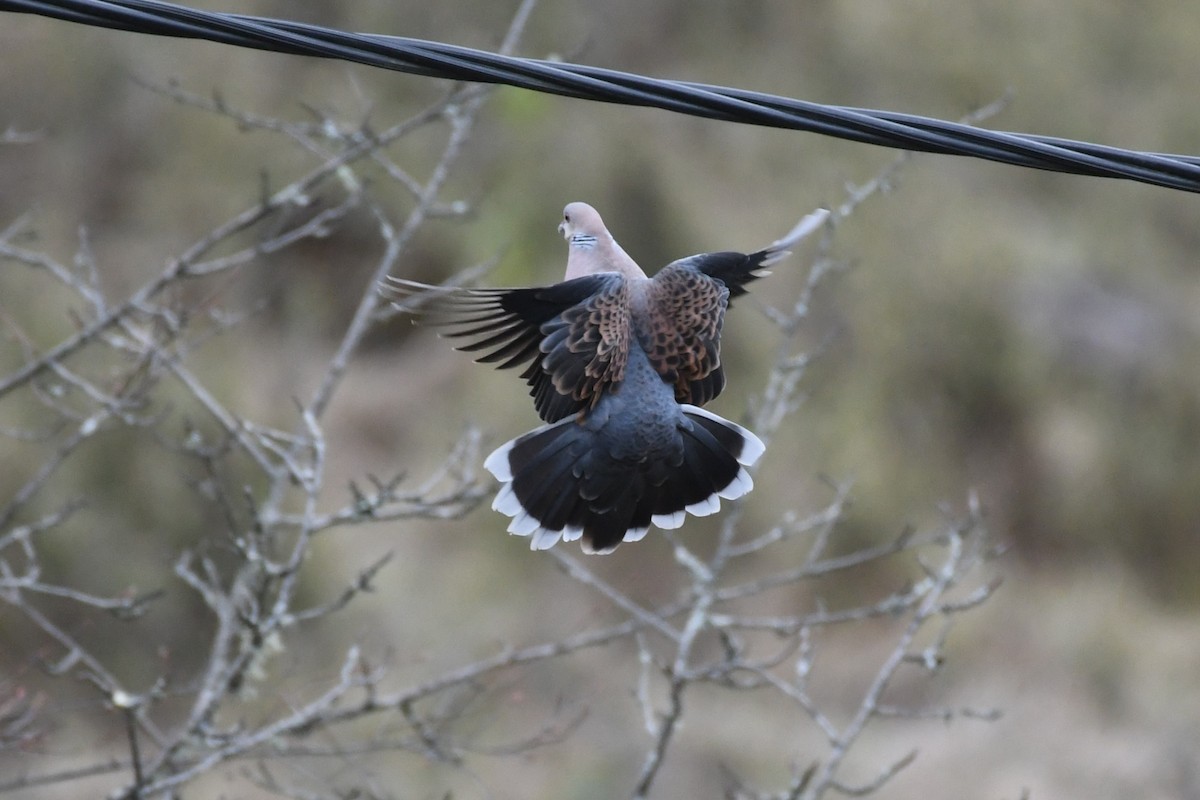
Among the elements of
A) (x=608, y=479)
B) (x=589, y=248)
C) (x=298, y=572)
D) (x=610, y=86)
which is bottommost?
(x=298, y=572)

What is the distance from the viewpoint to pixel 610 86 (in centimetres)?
244

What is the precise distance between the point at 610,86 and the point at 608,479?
3.86 ft

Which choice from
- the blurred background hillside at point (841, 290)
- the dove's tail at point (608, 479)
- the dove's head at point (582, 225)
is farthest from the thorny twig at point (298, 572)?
the blurred background hillside at point (841, 290)

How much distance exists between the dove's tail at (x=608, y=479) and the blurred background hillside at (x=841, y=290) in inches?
200

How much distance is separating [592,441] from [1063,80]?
1030 centimetres

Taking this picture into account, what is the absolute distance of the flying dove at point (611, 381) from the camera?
9.69ft

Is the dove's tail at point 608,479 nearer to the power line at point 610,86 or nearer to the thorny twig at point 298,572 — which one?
the thorny twig at point 298,572

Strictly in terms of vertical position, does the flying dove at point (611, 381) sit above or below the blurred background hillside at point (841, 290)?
below

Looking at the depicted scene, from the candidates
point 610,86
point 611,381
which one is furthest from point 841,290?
point 610,86

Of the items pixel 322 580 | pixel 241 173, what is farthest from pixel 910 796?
pixel 241 173

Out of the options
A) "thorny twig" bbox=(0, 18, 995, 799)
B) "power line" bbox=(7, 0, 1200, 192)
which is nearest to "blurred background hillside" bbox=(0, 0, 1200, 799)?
"thorny twig" bbox=(0, 18, 995, 799)

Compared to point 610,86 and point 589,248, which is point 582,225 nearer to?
point 589,248

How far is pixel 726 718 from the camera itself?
977 centimetres

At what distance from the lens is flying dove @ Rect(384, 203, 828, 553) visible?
295 cm
